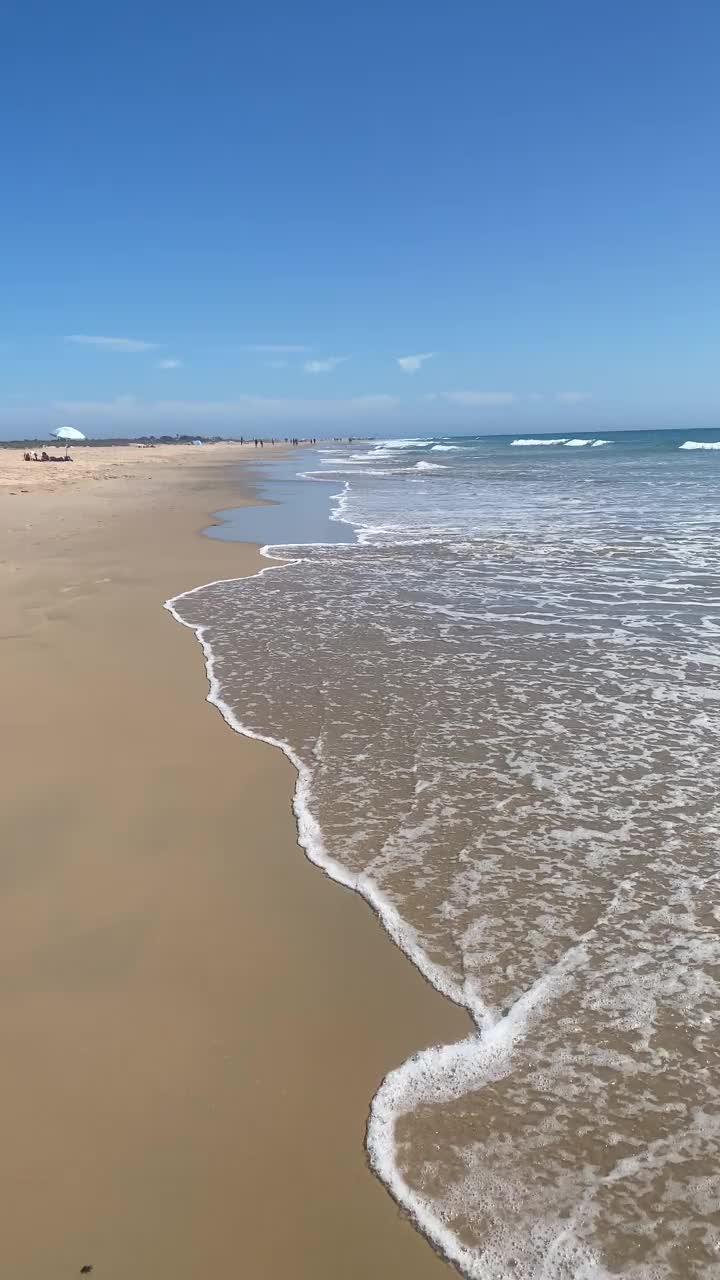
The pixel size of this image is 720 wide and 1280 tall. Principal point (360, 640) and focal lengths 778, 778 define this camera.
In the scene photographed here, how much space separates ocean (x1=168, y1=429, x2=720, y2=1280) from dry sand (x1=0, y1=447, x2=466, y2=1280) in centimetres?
20

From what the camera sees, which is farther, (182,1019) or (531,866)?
(531,866)

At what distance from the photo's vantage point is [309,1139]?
8.88 ft

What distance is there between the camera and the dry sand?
2.41m

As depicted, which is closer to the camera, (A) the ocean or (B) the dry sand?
(B) the dry sand

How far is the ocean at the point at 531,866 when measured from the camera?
254cm

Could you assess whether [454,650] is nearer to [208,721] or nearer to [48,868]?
[208,721]

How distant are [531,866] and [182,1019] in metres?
2.05

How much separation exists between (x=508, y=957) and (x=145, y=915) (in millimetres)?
1816

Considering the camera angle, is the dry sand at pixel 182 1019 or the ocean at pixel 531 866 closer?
the dry sand at pixel 182 1019

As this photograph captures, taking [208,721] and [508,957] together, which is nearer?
[508,957]

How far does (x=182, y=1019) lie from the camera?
3.25m

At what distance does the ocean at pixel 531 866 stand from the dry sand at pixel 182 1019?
0.20 m

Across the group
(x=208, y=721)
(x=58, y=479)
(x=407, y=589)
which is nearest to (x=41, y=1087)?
(x=208, y=721)

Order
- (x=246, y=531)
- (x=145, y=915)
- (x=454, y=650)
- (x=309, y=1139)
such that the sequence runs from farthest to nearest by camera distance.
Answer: (x=246, y=531) < (x=454, y=650) < (x=145, y=915) < (x=309, y=1139)
